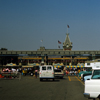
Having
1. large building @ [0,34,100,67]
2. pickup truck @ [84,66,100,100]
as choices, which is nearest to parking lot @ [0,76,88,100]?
pickup truck @ [84,66,100,100]

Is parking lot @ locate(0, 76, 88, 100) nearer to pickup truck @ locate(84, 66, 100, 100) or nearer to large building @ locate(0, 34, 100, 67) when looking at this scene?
pickup truck @ locate(84, 66, 100, 100)

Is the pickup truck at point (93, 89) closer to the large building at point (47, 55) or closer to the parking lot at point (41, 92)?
the parking lot at point (41, 92)

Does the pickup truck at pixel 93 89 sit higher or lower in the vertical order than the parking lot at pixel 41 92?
higher

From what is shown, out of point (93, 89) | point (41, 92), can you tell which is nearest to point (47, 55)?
point (41, 92)

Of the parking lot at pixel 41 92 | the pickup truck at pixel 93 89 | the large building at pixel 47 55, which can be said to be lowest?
the parking lot at pixel 41 92

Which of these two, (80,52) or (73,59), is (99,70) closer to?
(80,52)

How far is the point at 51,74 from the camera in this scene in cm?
3095

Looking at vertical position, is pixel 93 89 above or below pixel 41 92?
above

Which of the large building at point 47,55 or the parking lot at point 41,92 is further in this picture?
the large building at point 47,55

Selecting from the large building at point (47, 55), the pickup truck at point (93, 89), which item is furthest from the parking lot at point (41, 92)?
the large building at point (47, 55)

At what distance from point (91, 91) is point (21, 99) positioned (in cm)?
422

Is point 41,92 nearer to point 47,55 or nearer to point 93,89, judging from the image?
point 93,89

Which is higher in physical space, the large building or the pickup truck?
the large building

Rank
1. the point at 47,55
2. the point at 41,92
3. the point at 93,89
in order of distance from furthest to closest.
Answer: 1. the point at 47,55
2. the point at 41,92
3. the point at 93,89
